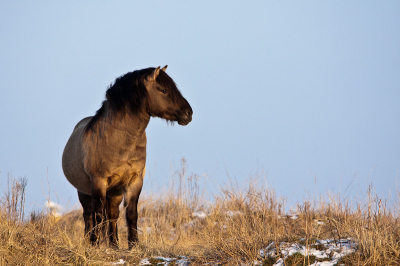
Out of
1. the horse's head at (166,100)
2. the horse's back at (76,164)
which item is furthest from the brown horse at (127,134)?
the horse's back at (76,164)

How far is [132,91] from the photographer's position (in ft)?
17.7

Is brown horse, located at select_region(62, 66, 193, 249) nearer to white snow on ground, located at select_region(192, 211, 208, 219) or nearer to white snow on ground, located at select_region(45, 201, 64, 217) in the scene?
white snow on ground, located at select_region(45, 201, 64, 217)

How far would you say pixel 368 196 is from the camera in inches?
169

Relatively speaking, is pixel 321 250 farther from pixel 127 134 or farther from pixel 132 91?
pixel 132 91

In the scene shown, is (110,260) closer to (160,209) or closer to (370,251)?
(370,251)

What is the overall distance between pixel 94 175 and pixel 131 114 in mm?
959

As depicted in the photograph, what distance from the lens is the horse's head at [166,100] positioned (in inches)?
209

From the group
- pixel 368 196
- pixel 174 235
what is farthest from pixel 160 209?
pixel 368 196

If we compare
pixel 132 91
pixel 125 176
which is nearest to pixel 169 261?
pixel 125 176

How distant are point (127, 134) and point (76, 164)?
1148 millimetres

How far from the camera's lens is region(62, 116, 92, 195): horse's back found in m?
5.94

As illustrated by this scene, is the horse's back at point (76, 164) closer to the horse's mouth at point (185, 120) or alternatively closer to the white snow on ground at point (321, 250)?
the horse's mouth at point (185, 120)

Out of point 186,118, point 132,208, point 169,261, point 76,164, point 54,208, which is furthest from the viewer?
point 54,208

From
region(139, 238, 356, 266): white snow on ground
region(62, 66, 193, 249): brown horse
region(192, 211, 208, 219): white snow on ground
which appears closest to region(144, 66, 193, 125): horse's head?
region(62, 66, 193, 249): brown horse
